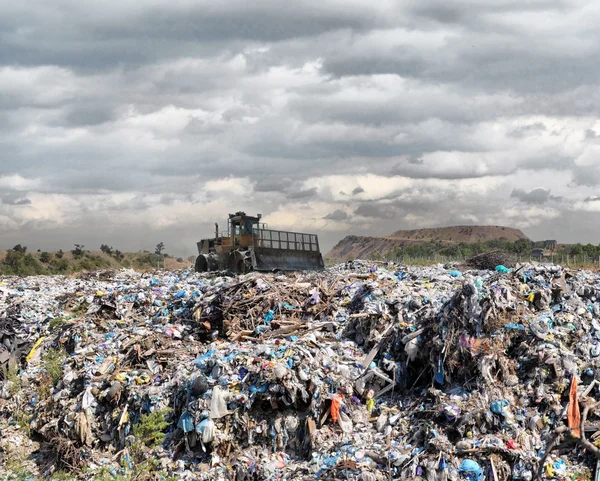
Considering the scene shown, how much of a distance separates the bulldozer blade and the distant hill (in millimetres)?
86640

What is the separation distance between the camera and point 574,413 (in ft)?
20.0

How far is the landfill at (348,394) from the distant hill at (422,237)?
9574 cm

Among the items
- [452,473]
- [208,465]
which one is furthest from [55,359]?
[452,473]

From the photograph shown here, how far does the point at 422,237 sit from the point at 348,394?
10836 centimetres

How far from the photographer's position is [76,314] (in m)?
12.1

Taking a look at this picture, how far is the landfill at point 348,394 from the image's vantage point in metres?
6.04

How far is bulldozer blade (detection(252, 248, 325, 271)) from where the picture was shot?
615 inches

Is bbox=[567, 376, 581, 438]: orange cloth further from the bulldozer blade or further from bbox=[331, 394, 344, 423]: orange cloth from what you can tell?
the bulldozer blade

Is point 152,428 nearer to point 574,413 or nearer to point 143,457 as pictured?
point 143,457

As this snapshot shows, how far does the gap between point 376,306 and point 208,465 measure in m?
3.49

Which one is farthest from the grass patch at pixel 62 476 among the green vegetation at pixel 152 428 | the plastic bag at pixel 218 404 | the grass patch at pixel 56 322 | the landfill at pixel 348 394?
the grass patch at pixel 56 322

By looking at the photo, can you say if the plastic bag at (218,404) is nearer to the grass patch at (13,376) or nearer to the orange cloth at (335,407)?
the orange cloth at (335,407)

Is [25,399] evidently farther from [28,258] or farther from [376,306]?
[28,258]

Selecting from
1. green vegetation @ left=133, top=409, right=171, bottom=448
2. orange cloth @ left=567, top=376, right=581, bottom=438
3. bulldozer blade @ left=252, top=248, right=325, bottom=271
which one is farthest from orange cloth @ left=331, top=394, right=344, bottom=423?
bulldozer blade @ left=252, top=248, right=325, bottom=271
